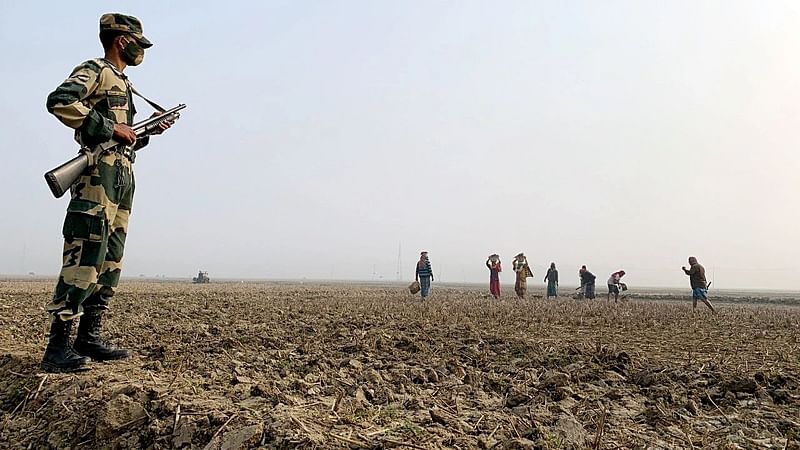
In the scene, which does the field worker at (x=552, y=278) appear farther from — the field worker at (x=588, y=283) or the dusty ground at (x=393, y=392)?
the dusty ground at (x=393, y=392)

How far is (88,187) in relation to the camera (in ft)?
13.0

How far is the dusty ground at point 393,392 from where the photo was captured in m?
2.96

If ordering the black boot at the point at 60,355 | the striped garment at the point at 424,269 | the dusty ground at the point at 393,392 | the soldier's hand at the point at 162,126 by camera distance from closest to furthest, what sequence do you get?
the dusty ground at the point at 393,392 → the black boot at the point at 60,355 → the soldier's hand at the point at 162,126 → the striped garment at the point at 424,269

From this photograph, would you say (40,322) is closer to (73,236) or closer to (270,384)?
(73,236)

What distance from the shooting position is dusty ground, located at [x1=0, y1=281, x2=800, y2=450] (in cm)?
296

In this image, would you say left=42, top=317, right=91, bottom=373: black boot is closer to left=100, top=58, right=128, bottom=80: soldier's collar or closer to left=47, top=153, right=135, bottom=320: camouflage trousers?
left=47, top=153, right=135, bottom=320: camouflage trousers

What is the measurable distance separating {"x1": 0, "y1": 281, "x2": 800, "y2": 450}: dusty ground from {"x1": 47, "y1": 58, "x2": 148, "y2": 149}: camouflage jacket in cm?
176

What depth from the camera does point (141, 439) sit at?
3010mm

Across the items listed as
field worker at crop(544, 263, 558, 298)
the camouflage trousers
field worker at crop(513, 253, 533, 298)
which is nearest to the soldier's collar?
the camouflage trousers

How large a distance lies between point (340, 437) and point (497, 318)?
725 cm

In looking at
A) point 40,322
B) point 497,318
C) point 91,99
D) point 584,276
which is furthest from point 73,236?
point 584,276

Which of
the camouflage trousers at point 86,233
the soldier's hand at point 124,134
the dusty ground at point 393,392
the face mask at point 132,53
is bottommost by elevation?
the dusty ground at point 393,392

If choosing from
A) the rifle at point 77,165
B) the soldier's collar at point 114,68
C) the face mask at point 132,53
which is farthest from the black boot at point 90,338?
the face mask at point 132,53

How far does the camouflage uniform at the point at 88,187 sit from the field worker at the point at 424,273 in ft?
46.8
